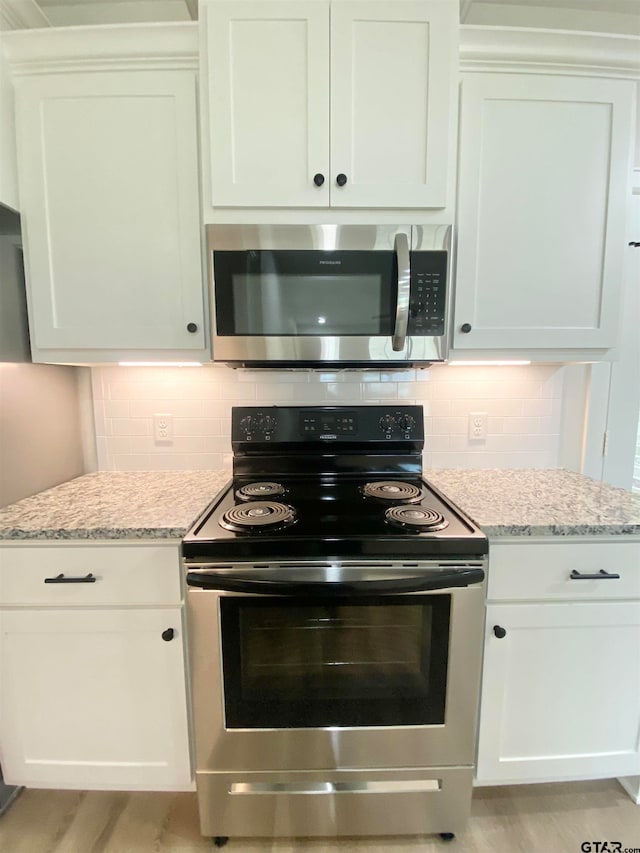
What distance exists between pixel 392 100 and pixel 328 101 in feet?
0.65

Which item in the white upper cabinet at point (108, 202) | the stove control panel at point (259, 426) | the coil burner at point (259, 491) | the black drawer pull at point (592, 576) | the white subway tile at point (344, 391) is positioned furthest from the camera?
the white subway tile at point (344, 391)

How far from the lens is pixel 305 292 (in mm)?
1292

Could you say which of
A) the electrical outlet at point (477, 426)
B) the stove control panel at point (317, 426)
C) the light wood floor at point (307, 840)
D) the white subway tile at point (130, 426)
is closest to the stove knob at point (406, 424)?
the stove control panel at point (317, 426)

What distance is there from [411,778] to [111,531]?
1134mm

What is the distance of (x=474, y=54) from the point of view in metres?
1.26

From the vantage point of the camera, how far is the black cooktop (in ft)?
3.53

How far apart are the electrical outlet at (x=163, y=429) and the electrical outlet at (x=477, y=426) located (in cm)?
130

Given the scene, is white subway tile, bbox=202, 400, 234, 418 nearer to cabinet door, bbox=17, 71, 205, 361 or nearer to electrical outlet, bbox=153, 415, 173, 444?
electrical outlet, bbox=153, 415, 173, 444

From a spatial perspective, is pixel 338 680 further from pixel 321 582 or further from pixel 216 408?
pixel 216 408

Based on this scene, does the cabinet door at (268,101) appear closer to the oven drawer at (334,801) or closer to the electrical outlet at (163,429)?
the electrical outlet at (163,429)

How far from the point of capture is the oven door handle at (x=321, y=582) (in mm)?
1062

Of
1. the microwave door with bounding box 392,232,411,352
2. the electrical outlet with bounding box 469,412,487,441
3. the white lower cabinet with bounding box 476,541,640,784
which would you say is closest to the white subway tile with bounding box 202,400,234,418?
the microwave door with bounding box 392,232,411,352

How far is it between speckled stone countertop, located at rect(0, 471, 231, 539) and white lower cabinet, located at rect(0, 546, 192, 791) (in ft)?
0.22

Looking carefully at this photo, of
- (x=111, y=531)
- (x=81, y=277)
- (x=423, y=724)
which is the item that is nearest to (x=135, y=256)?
(x=81, y=277)
